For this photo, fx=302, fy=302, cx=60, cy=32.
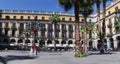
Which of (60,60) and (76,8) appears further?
(76,8)

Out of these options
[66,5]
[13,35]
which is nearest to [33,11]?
[13,35]

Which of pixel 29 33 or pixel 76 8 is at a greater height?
pixel 76 8

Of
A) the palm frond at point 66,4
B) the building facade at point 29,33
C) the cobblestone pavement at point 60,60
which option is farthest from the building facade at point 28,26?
the cobblestone pavement at point 60,60

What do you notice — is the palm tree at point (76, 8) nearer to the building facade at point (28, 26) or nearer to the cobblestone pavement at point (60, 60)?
the cobblestone pavement at point (60, 60)

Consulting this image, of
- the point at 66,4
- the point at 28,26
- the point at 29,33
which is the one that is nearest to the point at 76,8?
the point at 66,4

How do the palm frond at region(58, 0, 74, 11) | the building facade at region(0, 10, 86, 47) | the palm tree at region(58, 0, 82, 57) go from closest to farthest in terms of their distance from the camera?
the palm tree at region(58, 0, 82, 57) → the palm frond at region(58, 0, 74, 11) → the building facade at region(0, 10, 86, 47)

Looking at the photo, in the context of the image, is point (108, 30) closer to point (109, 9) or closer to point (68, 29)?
point (109, 9)

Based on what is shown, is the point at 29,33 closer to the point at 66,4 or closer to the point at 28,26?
the point at 28,26

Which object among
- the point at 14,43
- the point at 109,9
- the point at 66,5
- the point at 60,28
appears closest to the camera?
the point at 66,5

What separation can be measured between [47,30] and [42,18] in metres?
5.57

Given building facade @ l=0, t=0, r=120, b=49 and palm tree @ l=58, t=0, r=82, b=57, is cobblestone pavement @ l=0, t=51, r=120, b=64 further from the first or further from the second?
building facade @ l=0, t=0, r=120, b=49

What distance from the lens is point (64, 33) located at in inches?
5192

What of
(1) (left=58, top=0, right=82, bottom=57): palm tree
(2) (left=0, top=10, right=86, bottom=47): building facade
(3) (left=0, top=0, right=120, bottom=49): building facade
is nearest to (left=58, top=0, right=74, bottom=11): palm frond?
(1) (left=58, top=0, right=82, bottom=57): palm tree

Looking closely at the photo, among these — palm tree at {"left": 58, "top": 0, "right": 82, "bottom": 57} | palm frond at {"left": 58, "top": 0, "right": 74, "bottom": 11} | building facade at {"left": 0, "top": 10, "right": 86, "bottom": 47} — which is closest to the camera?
palm tree at {"left": 58, "top": 0, "right": 82, "bottom": 57}
